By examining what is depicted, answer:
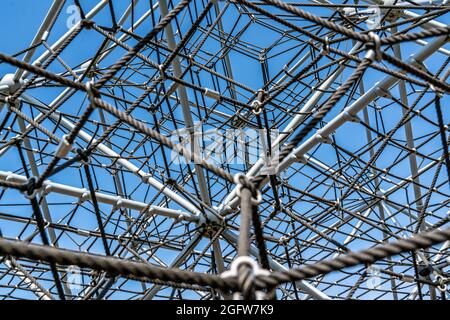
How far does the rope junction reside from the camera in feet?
14.3

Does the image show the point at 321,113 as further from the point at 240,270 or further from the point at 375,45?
the point at 240,270

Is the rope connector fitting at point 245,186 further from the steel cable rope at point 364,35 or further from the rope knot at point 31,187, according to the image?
the rope knot at point 31,187

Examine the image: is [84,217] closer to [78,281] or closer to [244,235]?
[78,281]

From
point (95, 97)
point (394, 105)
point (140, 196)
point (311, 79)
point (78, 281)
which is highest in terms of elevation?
point (311, 79)

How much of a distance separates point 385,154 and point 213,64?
4200 millimetres

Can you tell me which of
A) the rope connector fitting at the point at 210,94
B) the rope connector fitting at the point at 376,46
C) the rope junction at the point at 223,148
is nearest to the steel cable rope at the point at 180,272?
the rope junction at the point at 223,148

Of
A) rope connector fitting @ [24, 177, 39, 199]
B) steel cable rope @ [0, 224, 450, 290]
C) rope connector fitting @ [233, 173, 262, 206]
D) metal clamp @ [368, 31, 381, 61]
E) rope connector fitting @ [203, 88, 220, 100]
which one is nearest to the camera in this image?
steel cable rope @ [0, 224, 450, 290]

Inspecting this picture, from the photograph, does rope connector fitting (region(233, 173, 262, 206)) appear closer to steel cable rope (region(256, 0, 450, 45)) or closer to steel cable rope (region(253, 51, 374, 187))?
steel cable rope (region(253, 51, 374, 187))

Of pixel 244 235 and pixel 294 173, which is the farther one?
pixel 294 173

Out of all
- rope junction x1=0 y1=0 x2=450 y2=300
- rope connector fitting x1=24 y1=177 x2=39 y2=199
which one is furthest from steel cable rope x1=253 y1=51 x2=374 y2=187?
rope connector fitting x1=24 y1=177 x2=39 y2=199

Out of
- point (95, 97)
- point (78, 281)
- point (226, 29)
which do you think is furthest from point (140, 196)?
point (95, 97)

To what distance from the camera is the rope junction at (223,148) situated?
4.37m

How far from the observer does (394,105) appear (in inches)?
464

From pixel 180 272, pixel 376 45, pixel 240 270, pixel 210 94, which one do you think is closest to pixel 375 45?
pixel 376 45
